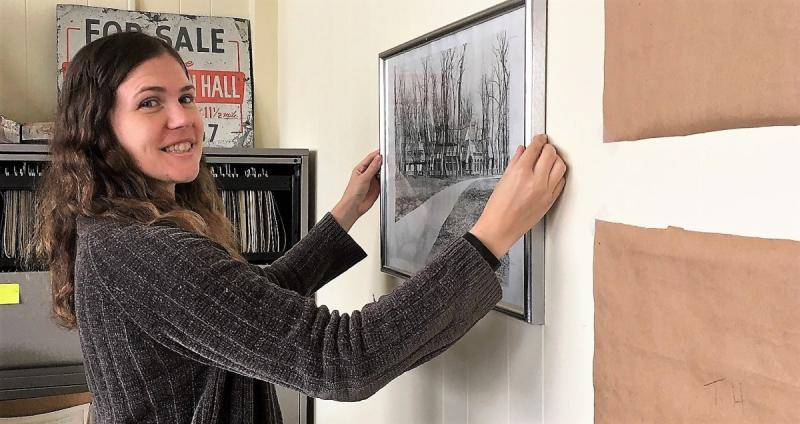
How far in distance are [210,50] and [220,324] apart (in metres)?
1.76

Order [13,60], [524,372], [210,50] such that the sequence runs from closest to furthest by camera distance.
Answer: [524,372] → [13,60] → [210,50]

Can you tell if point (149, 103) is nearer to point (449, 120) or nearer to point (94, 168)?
point (94, 168)

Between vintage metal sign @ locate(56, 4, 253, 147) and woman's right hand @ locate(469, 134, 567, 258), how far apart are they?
Answer: 1.66 m

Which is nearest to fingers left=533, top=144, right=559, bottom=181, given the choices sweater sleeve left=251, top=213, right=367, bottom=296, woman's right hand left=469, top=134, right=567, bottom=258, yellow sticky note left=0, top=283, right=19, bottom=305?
woman's right hand left=469, top=134, right=567, bottom=258

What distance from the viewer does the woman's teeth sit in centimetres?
133

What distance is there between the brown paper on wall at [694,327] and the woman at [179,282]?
0.18 meters

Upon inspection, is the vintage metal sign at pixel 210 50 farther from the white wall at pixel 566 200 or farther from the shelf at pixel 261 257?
the white wall at pixel 566 200

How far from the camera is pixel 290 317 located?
104 centimetres

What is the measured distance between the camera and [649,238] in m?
0.91

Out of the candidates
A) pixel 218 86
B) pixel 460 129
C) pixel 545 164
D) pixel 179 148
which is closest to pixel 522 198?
pixel 545 164

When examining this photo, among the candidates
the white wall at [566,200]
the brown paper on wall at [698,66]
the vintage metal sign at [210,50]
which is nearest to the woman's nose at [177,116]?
the white wall at [566,200]

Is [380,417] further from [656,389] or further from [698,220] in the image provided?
[698,220]

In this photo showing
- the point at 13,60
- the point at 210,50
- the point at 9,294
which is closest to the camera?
the point at 9,294

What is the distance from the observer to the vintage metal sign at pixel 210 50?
99.7 inches
